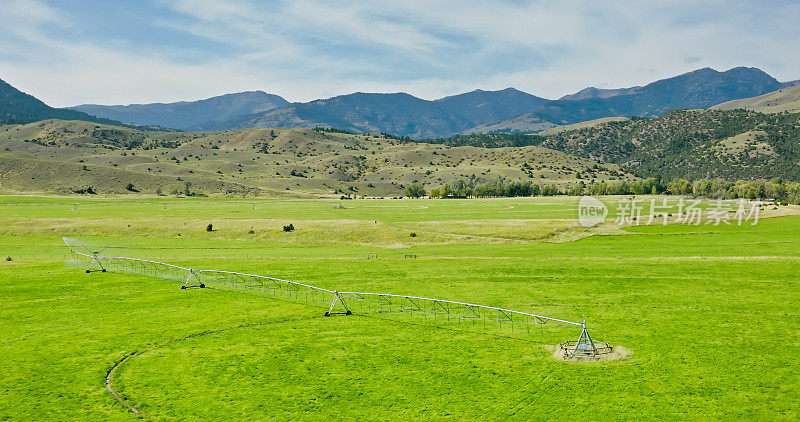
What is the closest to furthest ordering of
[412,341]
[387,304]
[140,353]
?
1. [140,353]
2. [412,341]
3. [387,304]

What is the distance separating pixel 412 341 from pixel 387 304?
37.6 feet

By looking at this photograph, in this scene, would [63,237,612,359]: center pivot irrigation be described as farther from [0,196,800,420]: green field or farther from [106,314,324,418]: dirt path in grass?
[106,314,324,418]: dirt path in grass

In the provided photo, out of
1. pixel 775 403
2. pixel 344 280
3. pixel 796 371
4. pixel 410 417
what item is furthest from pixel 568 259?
pixel 410 417

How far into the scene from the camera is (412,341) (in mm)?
40156

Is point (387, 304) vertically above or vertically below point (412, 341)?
below

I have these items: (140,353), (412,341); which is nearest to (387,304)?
(412,341)

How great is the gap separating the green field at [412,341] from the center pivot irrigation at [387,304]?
181 centimetres

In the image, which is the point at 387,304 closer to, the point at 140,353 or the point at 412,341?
the point at 412,341

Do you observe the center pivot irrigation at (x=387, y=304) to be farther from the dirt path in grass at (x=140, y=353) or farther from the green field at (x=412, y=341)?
the dirt path in grass at (x=140, y=353)

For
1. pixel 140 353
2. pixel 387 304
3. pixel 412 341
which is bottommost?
pixel 140 353

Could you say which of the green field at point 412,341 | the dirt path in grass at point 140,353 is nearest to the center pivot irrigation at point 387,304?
the green field at point 412,341

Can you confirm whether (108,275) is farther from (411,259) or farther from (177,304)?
(411,259)

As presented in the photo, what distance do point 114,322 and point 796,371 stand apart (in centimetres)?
5256

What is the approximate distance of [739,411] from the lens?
88.7ft
